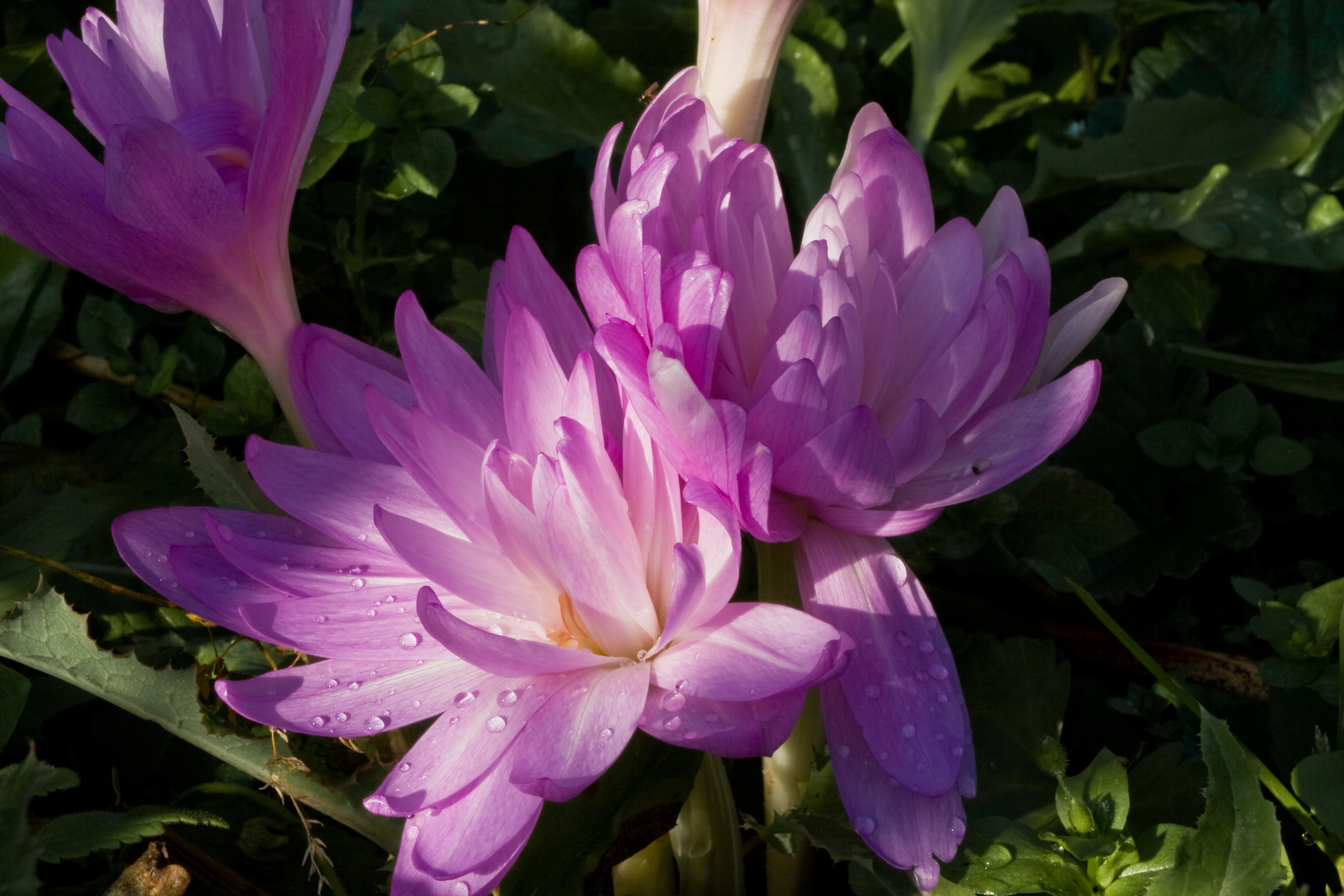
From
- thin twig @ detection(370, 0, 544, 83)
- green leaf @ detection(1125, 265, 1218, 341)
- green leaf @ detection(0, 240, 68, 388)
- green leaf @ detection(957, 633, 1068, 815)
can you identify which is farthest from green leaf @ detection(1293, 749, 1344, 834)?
green leaf @ detection(0, 240, 68, 388)

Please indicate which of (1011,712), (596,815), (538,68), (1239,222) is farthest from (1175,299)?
(596,815)

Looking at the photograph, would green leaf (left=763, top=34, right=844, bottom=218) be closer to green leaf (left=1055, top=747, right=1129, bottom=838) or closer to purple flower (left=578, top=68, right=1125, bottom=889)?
purple flower (left=578, top=68, right=1125, bottom=889)

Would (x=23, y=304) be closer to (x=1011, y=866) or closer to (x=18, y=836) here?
(x=18, y=836)

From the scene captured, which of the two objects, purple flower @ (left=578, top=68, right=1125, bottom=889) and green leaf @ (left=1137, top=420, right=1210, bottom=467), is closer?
purple flower @ (left=578, top=68, right=1125, bottom=889)

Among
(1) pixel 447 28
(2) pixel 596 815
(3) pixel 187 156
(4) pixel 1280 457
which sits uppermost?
(3) pixel 187 156

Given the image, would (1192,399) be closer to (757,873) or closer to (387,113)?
(757,873)

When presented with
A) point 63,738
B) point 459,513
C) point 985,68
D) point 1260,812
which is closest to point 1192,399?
point 1260,812

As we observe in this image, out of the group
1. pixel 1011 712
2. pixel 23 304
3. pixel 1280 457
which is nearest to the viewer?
pixel 1011 712
